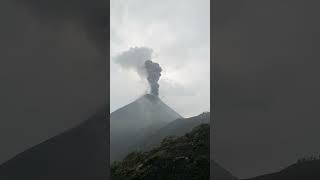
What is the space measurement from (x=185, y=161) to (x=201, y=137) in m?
1.19

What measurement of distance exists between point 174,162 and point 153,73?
10.3 feet

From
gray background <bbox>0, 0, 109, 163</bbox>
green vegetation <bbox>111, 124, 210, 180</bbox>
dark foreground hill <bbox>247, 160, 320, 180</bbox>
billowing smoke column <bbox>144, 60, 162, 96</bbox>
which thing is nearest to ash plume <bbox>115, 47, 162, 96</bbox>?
billowing smoke column <bbox>144, 60, 162, 96</bbox>

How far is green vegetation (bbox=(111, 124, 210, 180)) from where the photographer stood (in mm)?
9859

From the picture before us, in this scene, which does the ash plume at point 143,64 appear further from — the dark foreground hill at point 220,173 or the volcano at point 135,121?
the dark foreground hill at point 220,173

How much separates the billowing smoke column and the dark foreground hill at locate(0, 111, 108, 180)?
5.26m

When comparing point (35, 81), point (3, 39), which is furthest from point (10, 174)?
point (3, 39)

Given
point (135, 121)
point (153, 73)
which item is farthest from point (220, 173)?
point (135, 121)

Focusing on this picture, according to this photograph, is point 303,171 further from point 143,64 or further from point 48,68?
point 143,64

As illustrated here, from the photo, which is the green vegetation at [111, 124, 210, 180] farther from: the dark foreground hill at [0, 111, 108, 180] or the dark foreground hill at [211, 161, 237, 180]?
the dark foreground hill at [0, 111, 108, 180]

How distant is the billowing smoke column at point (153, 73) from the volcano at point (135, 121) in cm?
24

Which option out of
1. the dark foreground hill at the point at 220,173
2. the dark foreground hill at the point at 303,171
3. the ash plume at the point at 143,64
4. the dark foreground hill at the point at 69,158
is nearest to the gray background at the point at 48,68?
the dark foreground hill at the point at 69,158

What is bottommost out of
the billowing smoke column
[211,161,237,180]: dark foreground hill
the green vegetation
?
[211,161,237,180]: dark foreground hill

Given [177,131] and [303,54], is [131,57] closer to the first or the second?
[177,131]

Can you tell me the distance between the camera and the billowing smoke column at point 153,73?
11844mm
